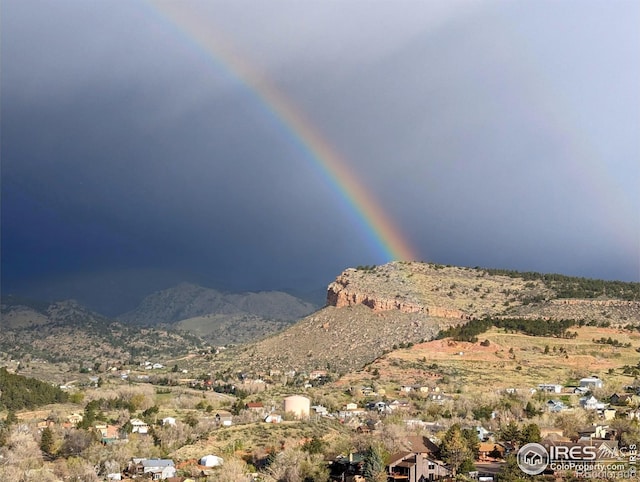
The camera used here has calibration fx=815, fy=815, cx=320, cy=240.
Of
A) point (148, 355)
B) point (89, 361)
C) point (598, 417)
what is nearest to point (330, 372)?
point (598, 417)

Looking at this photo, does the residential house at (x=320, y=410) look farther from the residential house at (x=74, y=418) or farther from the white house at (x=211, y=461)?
the residential house at (x=74, y=418)

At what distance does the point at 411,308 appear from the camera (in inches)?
3989

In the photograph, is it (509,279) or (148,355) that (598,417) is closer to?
(509,279)

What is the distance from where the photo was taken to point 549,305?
9894 centimetres

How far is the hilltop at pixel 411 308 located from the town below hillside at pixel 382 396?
31cm

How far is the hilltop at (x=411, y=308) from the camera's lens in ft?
310

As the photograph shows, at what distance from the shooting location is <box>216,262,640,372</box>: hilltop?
94625 millimetres

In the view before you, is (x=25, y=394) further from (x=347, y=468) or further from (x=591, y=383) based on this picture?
(x=591, y=383)

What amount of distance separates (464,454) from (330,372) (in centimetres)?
4792

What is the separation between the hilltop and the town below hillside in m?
0.31

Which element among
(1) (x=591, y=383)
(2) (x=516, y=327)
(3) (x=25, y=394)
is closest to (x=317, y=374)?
(2) (x=516, y=327)

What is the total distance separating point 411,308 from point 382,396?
32.5 meters

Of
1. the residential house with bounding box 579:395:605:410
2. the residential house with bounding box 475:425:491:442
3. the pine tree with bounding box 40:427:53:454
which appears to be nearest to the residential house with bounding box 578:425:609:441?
the residential house with bounding box 475:425:491:442

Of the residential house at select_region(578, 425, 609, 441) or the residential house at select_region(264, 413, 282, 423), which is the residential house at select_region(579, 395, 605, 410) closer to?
the residential house at select_region(578, 425, 609, 441)
